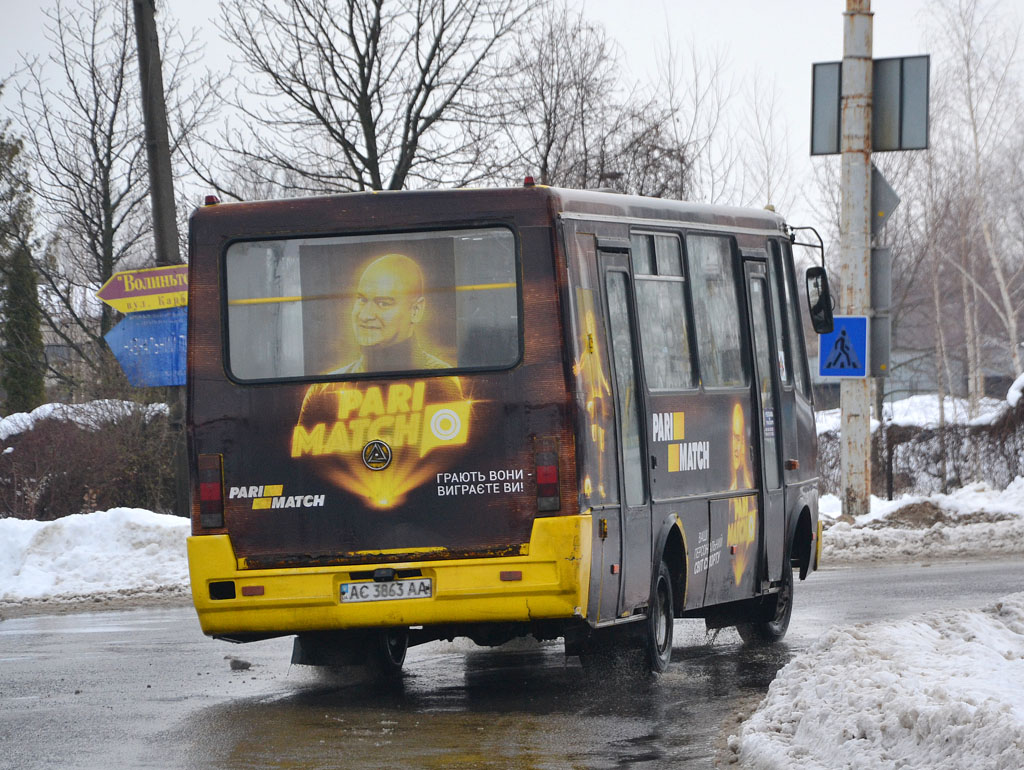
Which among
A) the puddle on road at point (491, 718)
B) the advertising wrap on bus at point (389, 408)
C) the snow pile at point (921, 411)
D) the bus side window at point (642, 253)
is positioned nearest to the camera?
the puddle on road at point (491, 718)

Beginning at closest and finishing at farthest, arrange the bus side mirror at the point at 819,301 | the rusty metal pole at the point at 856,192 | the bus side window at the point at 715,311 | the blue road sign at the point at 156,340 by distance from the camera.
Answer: the bus side window at the point at 715,311
the bus side mirror at the point at 819,301
the blue road sign at the point at 156,340
the rusty metal pole at the point at 856,192

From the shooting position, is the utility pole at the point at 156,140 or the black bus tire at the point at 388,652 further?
the utility pole at the point at 156,140

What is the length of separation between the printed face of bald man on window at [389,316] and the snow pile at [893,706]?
102 inches

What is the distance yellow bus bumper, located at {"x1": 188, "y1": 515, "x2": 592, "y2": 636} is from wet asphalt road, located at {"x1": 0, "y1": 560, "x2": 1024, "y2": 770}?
475 millimetres

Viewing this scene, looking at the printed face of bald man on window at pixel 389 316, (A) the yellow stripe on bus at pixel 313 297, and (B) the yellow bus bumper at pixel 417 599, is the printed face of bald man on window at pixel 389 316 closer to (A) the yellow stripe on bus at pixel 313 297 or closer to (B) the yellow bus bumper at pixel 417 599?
(A) the yellow stripe on bus at pixel 313 297

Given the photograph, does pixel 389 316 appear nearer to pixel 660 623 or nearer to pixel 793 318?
pixel 660 623

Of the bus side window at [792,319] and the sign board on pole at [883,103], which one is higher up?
the sign board on pole at [883,103]

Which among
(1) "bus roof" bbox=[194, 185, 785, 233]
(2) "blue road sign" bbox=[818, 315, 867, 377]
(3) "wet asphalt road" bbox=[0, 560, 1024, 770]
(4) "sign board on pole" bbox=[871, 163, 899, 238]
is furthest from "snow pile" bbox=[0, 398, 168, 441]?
(1) "bus roof" bbox=[194, 185, 785, 233]

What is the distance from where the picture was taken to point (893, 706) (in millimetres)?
6805

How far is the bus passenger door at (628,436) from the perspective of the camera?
9570 millimetres

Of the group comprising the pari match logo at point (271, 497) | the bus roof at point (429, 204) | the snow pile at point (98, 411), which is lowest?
the pari match logo at point (271, 497)

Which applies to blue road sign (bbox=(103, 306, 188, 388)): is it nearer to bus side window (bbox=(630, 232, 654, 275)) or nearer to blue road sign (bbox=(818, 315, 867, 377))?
bus side window (bbox=(630, 232, 654, 275))

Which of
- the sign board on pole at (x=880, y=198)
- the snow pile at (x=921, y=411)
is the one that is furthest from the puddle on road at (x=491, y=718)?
the snow pile at (x=921, y=411)

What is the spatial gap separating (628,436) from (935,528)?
11.3 metres
